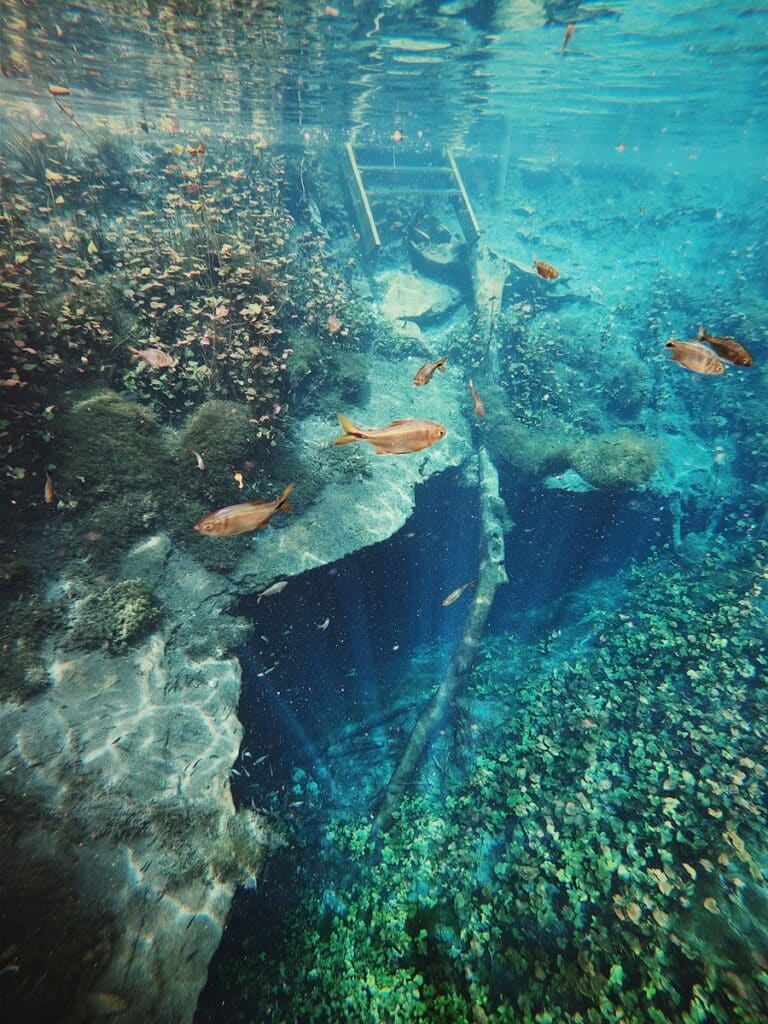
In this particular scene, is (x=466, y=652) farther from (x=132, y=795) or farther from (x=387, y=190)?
(x=387, y=190)

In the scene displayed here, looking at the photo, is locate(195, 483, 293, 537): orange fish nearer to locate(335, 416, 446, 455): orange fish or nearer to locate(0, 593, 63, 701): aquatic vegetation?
locate(335, 416, 446, 455): orange fish

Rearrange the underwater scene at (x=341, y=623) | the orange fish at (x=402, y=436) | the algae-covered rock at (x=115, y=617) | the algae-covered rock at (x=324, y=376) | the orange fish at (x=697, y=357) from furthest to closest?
the algae-covered rock at (x=324, y=376)
the algae-covered rock at (x=115, y=617)
the orange fish at (x=697, y=357)
the underwater scene at (x=341, y=623)
the orange fish at (x=402, y=436)

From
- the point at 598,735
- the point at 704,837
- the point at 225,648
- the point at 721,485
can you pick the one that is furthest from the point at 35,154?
the point at 721,485

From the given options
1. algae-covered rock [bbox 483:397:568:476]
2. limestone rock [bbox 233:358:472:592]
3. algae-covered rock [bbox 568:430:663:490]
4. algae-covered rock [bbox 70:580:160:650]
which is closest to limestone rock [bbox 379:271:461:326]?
limestone rock [bbox 233:358:472:592]

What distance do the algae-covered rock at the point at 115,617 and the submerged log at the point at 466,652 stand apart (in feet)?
15.0

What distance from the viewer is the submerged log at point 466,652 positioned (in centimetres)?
650

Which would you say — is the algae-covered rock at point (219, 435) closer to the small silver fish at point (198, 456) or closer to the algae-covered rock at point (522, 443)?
the small silver fish at point (198, 456)

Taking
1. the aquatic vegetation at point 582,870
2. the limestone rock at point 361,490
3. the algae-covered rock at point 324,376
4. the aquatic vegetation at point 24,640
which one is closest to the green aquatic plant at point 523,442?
the limestone rock at point 361,490

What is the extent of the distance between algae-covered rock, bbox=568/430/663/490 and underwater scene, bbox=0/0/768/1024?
109mm

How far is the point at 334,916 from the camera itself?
509 cm

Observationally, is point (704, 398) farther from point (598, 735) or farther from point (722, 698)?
point (598, 735)

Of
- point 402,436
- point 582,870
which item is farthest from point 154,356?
point 582,870

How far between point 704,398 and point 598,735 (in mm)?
13851

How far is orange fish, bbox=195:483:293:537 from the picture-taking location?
3.63m
